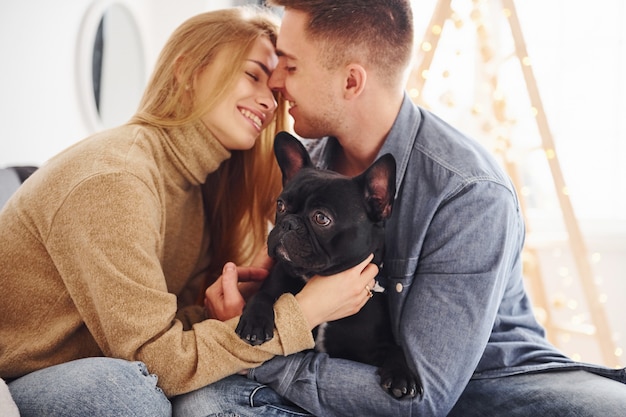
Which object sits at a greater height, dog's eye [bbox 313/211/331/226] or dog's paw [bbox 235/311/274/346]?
dog's eye [bbox 313/211/331/226]

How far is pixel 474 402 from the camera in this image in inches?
62.8

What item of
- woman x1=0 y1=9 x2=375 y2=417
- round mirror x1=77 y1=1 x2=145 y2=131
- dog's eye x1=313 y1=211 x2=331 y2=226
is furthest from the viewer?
round mirror x1=77 y1=1 x2=145 y2=131

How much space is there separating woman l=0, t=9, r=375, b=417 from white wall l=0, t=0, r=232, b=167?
0.87 metres

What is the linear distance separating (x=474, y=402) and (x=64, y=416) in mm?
966

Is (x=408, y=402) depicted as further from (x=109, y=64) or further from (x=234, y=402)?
(x=109, y=64)

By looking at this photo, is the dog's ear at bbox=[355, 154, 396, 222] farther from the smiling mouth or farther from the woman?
the smiling mouth

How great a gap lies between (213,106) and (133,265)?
0.53 metres

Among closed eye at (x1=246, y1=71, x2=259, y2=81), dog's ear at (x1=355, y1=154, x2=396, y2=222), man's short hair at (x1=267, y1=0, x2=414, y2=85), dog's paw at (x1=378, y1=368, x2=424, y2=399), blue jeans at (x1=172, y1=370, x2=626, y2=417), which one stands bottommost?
blue jeans at (x1=172, y1=370, x2=626, y2=417)

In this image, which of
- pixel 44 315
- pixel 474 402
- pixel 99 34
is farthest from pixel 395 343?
pixel 99 34

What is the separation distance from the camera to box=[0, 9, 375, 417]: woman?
4.44 feet

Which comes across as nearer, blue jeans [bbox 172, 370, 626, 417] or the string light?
blue jeans [bbox 172, 370, 626, 417]

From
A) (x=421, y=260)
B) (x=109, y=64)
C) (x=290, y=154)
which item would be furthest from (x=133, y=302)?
(x=109, y=64)

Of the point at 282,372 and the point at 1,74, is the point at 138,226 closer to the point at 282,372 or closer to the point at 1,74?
the point at 282,372

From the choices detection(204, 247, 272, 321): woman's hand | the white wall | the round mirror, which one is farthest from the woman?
the round mirror
